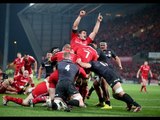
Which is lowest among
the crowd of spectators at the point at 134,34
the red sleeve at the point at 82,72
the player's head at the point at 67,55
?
the red sleeve at the point at 82,72

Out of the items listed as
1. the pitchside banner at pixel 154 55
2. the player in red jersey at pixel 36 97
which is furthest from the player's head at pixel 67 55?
the pitchside banner at pixel 154 55

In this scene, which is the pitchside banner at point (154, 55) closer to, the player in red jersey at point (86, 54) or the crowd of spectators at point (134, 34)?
the crowd of spectators at point (134, 34)

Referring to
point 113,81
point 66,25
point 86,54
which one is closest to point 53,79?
point 86,54

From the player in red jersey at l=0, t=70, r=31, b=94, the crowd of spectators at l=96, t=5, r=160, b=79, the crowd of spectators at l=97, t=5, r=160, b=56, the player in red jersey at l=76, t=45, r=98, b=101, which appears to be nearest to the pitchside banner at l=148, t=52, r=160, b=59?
the crowd of spectators at l=96, t=5, r=160, b=79

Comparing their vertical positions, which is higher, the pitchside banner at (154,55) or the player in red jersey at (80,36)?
the pitchside banner at (154,55)

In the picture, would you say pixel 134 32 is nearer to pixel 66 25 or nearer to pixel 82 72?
pixel 66 25

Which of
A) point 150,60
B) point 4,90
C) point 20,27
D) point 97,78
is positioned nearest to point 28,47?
point 20,27

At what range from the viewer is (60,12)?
2137 inches

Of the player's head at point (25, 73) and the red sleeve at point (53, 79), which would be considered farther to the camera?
the player's head at point (25, 73)

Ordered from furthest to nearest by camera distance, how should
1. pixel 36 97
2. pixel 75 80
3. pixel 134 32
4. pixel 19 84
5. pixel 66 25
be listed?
pixel 66 25 → pixel 134 32 → pixel 19 84 → pixel 36 97 → pixel 75 80

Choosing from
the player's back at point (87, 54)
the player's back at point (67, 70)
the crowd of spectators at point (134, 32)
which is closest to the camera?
the player's back at point (67, 70)

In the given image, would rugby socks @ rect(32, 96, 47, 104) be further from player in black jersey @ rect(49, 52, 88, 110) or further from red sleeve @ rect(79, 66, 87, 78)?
red sleeve @ rect(79, 66, 87, 78)

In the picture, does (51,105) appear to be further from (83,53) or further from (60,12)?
(60,12)

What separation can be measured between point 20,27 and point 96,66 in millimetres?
43564
